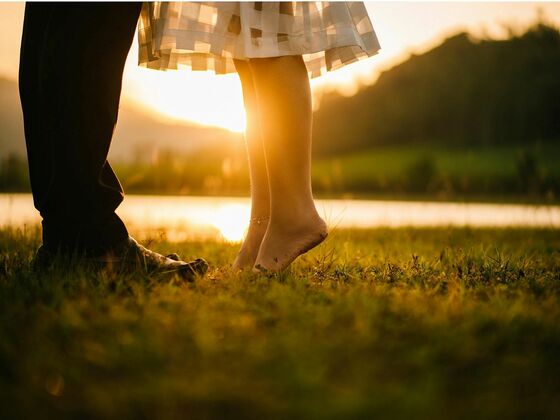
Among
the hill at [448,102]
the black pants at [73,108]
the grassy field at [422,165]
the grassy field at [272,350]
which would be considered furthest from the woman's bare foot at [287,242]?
the hill at [448,102]

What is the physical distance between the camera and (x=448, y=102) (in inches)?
1118

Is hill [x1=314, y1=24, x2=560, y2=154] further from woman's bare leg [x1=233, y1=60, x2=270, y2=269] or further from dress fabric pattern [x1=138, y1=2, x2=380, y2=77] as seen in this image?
dress fabric pattern [x1=138, y1=2, x2=380, y2=77]

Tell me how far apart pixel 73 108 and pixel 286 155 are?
2.06 feet

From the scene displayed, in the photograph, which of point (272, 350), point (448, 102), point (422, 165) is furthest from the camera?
point (448, 102)

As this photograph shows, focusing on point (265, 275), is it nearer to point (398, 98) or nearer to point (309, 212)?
point (309, 212)

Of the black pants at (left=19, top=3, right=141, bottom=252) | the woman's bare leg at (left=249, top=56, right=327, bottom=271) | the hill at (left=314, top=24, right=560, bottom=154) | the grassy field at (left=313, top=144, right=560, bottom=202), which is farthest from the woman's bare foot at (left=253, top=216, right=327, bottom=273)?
the hill at (left=314, top=24, right=560, bottom=154)

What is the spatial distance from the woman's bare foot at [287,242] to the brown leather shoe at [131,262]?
0.21m

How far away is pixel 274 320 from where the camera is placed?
1.13 metres

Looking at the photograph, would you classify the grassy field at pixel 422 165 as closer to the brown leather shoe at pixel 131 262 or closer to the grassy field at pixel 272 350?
the brown leather shoe at pixel 131 262

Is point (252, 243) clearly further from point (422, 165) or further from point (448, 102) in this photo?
point (448, 102)

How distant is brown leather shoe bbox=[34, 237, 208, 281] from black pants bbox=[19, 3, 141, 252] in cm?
3

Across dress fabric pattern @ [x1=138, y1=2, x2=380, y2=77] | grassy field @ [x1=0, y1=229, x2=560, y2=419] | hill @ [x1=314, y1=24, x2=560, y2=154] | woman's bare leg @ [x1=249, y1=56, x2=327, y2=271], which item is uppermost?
hill @ [x1=314, y1=24, x2=560, y2=154]

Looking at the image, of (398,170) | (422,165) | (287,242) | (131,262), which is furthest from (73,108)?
(398,170)

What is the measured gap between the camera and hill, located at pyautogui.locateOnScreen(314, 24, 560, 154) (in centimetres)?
2642
